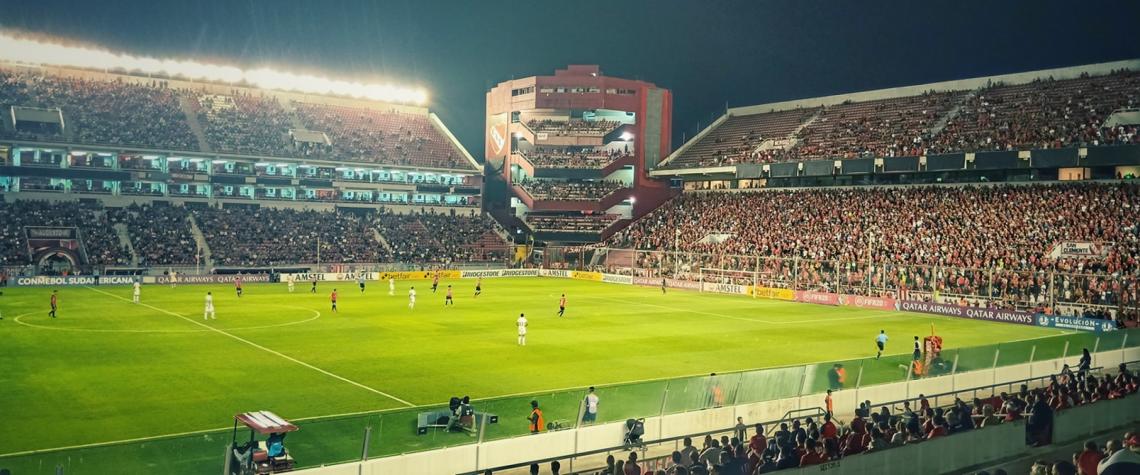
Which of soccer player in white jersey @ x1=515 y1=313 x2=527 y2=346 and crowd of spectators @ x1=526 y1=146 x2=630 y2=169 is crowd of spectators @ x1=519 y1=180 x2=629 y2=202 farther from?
soccer player in white jersey @ x1=515 y1=313 x2=527 y2=346

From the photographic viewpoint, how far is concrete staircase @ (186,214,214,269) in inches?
2699

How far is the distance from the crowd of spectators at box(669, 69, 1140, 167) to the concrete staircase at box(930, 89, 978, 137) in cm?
13

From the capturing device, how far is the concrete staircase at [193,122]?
274ft

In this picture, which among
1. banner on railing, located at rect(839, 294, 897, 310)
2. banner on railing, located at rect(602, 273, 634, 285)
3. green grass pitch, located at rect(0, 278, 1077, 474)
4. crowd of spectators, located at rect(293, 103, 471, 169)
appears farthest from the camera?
crowd of spectators, located at rect(293, 103, 471, 169)

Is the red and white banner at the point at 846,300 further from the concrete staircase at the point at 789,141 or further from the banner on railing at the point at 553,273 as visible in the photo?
the concrete staircase at the point at 789,141

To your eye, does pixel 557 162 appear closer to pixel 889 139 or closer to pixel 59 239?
pixel 889 139

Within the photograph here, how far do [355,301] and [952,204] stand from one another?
144ft

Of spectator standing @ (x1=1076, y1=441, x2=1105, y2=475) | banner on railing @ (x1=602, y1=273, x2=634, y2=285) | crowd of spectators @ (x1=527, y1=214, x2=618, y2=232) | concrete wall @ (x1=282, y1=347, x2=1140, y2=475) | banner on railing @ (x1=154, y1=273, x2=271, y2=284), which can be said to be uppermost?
crowd of spectators @ (x1=527, y1=214, x2=618, y2=232)

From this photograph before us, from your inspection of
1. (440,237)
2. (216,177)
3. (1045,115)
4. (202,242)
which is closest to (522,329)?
(202,242)

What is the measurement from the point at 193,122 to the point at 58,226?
22.9 m

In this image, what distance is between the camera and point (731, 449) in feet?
45.6

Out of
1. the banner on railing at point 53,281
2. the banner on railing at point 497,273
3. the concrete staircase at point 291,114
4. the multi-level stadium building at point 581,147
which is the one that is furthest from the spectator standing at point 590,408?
the concrete staircase at point 291,114

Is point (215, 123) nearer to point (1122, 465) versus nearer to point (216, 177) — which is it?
point (216, 177)

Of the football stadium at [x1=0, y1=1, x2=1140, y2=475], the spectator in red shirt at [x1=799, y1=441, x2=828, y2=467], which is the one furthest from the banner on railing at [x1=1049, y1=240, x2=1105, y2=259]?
the spectator in red shirt at [x1=799, y1=441, x2=828, y2=467]
